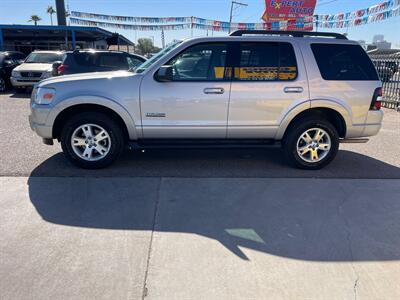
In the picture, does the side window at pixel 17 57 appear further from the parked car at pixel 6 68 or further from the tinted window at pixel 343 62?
the tinted window at pixel 343 62

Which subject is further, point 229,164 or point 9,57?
point 9,57

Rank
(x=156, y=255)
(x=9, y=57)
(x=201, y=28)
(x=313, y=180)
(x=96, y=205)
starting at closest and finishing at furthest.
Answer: (x=156, y=255) → (x=96, y=205) → (x=313, y=180) → (x=9, y=57) → (x=201, y=28)

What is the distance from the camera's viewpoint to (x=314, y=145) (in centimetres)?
535

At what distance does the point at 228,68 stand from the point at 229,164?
1.45 meters

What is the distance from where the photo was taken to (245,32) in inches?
208

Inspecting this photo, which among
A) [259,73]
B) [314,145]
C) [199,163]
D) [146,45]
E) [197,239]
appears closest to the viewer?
[197,239]

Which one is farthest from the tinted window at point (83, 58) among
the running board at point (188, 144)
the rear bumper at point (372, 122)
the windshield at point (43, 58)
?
the rear bumper at point (372, 122)

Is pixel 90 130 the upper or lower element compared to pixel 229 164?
upper

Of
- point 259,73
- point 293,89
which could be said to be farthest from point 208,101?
point 293,89

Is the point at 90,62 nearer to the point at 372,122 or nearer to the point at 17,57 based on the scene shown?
the point at 17,57

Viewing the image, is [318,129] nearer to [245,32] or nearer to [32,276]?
[245,32]

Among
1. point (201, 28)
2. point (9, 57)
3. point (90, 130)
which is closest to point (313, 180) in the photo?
point (90, 130)

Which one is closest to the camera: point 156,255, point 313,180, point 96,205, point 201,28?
point 156,255

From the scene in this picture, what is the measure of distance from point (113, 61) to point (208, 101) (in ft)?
24.3
